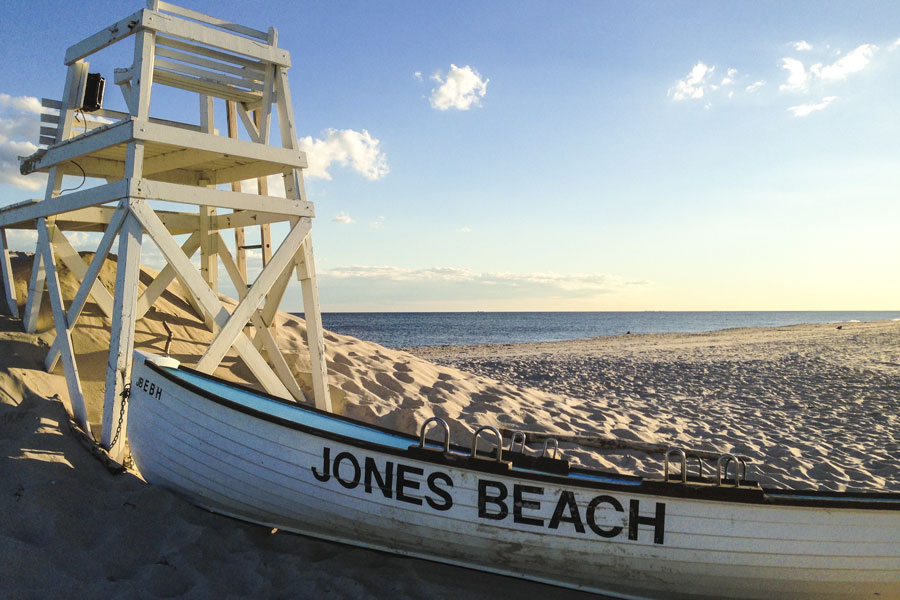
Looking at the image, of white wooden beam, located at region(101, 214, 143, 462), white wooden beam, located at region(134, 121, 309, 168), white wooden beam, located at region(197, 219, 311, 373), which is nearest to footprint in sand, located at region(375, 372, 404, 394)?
white wooden beam, located at region(197, 219, 311, 373)

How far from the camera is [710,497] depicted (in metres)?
3.34

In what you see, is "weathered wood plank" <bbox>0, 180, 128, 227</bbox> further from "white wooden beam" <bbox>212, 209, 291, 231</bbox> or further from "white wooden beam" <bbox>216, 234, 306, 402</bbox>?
"white wooden beam" <bbox>216, 234, 306, 402</bbox>

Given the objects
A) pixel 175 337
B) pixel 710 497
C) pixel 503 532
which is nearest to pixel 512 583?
pixel 503 532

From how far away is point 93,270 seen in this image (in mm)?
5527

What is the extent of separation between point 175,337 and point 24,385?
195 centimetres

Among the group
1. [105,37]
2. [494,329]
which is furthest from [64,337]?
[494,329]

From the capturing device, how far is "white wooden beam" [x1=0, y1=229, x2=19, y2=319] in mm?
7012

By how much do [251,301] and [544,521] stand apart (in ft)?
11.6

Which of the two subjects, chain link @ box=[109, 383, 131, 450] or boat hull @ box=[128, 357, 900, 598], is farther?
chain link @ box=[109, 383, 131, 450]

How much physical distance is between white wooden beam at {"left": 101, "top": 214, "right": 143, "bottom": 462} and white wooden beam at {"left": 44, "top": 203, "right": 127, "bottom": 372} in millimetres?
121

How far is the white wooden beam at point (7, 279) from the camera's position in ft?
Answer: 23.0

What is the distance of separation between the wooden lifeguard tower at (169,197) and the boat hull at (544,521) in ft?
5.06

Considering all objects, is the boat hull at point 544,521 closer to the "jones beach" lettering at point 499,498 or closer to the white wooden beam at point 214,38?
the "jones beach" lettering at point 499,498

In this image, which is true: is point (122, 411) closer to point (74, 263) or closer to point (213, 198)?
point (213, 198)
